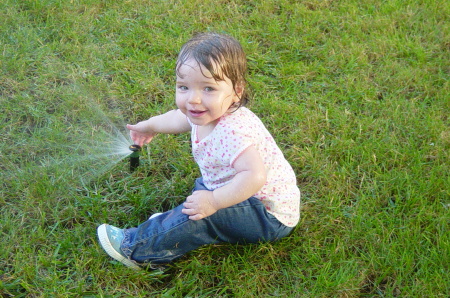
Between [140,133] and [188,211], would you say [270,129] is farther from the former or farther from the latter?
[188,211]

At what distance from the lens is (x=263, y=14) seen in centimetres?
397

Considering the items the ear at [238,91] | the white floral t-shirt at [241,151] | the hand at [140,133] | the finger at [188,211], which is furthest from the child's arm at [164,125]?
the finger at [188,211]

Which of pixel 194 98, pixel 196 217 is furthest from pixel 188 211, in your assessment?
pixel 194 98

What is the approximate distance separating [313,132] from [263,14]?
4.36 feet

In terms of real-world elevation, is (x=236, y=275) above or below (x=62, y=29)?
below

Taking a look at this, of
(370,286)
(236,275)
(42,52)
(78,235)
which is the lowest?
(370,286)

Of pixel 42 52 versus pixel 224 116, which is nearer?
pixel 224 116

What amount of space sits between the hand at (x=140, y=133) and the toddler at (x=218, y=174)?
0.06m

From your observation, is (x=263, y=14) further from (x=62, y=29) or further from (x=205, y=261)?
(x=205, y=261)

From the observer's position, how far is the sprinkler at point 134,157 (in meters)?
2.57

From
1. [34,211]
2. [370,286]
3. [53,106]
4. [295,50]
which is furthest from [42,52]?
[370,286]

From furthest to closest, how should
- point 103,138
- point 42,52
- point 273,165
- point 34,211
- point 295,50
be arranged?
point 295,50, point 42,52, point 103,138, point 34,211, point 273,165

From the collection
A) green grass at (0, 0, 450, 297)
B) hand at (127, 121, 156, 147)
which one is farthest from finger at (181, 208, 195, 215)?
hand at (127, 121, 156, 147)

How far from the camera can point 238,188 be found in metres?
2.01
